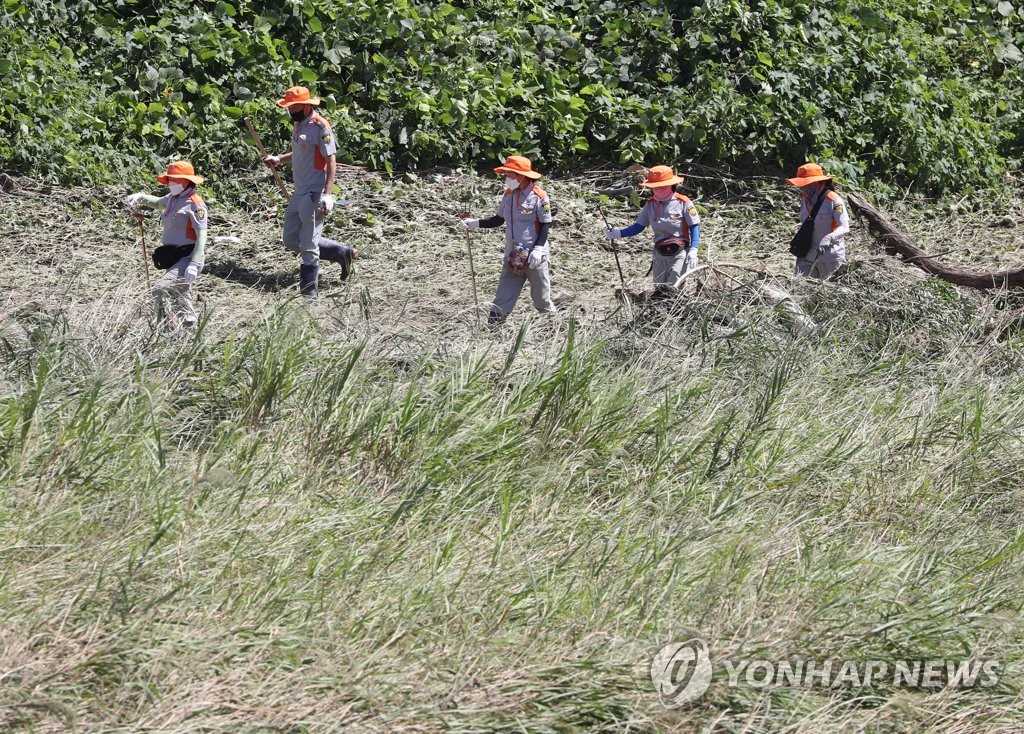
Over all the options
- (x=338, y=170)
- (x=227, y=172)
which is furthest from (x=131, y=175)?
(x=338, y=170)

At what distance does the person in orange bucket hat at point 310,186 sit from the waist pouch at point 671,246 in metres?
2.61

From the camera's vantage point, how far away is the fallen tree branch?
9.70 meters

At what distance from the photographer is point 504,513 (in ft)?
19.2

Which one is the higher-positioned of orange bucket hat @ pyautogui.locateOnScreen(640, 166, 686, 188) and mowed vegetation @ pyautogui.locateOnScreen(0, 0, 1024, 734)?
orange bucket hat @ pyautogui.locateOnScreen(640, 166, 686, 188)

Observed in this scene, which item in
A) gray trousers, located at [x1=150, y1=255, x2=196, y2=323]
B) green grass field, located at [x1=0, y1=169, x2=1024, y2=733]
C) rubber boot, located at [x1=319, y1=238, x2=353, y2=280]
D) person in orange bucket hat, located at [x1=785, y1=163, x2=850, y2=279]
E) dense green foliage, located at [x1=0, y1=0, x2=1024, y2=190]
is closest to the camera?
green grass field, located at [x1=0, y1=169, x2=1024, y2=733]

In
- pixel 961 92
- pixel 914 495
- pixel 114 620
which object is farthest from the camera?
pixel 961 92

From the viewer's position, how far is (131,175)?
11.9 m

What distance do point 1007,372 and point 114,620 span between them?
232 inches

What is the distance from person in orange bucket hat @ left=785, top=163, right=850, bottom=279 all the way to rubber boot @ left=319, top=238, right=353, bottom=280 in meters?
3.53

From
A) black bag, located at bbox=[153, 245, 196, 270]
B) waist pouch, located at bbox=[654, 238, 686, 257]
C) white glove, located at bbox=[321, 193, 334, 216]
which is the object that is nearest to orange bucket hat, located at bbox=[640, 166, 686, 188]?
waist pouch, located at bbox=[654, 238, 686, 257]

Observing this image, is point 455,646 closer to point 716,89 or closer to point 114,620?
point 114,620

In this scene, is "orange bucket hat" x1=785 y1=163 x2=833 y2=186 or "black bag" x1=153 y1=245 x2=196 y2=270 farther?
"orange bucket hat" x1=785 y1=163 x2=833 y2=186

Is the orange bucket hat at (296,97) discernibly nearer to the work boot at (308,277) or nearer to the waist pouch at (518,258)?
the work boot at (308,277)

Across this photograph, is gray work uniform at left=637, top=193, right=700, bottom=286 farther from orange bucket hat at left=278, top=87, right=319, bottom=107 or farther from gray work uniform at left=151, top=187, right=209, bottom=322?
gray work uniform at left=151, top=187, right=209, bottom=322
